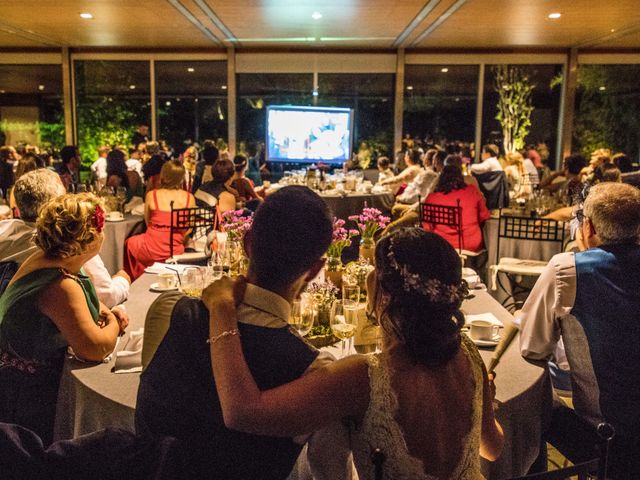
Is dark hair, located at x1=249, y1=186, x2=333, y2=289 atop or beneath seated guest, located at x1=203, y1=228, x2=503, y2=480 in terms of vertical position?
atop

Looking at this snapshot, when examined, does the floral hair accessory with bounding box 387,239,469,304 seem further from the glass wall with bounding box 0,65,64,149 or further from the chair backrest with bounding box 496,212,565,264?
the glass wall with bounding box 0,65,64,149

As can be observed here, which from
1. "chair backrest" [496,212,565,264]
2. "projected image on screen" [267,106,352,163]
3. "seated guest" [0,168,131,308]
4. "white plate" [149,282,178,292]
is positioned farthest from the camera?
"projected image on screen" [267,106,352,163]

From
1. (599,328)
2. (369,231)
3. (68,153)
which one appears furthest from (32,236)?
(68,153)

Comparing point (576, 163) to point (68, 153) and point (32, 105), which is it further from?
point (32, 105)

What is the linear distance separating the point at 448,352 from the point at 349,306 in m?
0.81

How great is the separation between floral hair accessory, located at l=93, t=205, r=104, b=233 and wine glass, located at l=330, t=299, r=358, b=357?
2.76 feet

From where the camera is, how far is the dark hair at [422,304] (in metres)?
1.27

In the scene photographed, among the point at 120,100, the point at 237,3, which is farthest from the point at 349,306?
the point at 120,100

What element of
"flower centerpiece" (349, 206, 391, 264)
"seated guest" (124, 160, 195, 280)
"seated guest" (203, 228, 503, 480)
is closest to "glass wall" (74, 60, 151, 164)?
"seated guest" (124, 160, 195, 280)

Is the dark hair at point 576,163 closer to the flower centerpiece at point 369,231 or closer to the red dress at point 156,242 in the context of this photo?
the red dress at point 156,242

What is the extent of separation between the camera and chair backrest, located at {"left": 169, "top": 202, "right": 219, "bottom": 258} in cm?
485

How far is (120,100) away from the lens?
11.7 m

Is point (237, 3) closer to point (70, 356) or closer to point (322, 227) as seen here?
point (70, 356)

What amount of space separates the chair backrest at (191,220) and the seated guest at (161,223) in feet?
0.18
